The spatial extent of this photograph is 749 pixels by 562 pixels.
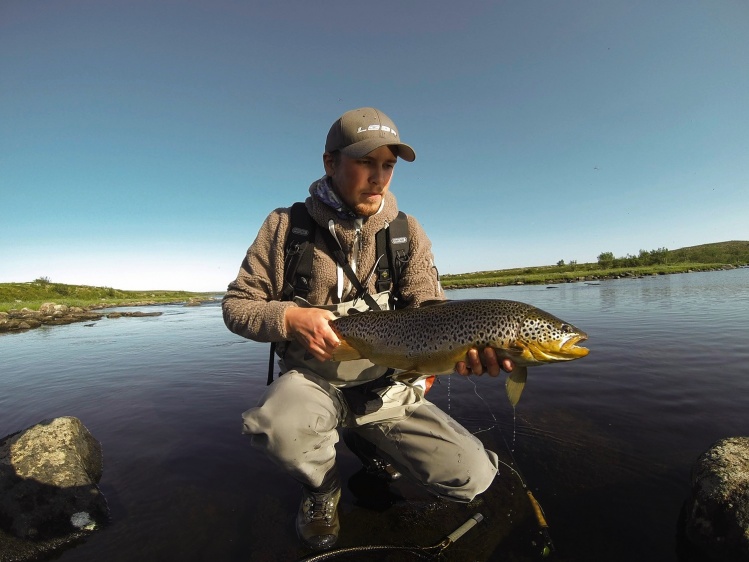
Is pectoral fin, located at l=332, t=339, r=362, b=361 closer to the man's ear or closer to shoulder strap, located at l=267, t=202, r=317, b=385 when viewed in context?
shoulder strap, located at l=267, t=202, r=317, b=385

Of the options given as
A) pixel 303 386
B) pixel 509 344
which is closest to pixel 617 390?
pixel 509 344

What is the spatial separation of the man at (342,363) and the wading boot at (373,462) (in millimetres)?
13

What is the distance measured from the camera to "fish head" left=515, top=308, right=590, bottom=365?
2.79m

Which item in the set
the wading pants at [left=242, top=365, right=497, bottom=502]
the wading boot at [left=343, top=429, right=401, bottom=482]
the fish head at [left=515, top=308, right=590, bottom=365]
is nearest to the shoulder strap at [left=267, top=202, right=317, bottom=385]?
the wading pants at [left=242, top=365, right=497, bottom=502]

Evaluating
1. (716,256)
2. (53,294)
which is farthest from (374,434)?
(716,256)

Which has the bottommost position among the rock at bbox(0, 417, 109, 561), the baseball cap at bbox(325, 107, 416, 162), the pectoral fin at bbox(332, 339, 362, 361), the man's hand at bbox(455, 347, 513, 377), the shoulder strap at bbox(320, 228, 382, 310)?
the rock at bbox(0, 417, 109, 561)

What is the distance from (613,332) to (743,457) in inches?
352

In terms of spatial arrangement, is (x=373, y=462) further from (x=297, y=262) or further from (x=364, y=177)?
(x=364, y=177)

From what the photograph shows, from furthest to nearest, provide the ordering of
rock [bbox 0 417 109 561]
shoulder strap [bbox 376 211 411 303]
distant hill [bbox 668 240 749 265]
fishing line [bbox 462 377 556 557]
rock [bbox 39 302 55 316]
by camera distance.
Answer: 1. distant hill [bbox 668 240 749 265]
2. rock [bbox 39 302 55 316]
3. shoulder strap [bbox 376 211 411 303]
4. rock [bbox 0 417 109 561]
5. fishing line [bbox 462 377 556 557]

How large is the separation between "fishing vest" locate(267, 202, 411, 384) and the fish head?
126 cm

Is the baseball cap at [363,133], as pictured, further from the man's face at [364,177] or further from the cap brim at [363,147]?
the man's face at [364,177]

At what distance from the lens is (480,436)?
457cm

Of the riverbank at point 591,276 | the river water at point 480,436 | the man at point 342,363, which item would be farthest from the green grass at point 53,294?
the riverbank at point 591,276

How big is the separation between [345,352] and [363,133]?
1.82 metres
